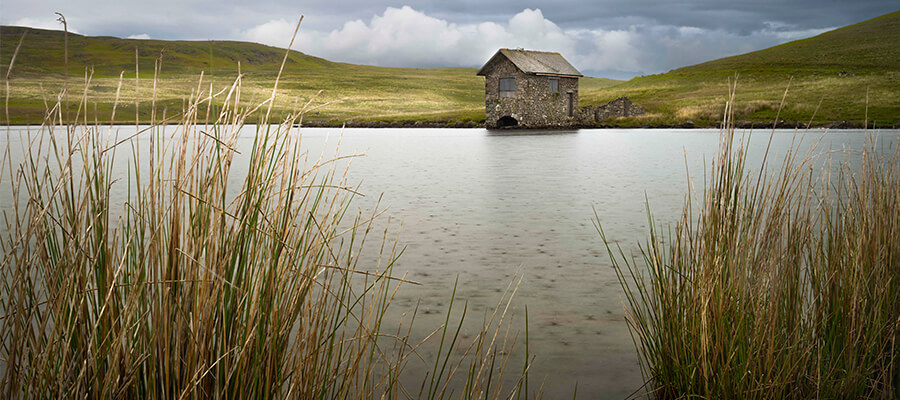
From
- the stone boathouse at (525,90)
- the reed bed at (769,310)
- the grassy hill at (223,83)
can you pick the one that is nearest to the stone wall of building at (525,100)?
the stone boathouse at (525,90)

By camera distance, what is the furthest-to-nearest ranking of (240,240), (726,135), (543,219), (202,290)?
(543,219), (726,135), (240,240), (202,290)

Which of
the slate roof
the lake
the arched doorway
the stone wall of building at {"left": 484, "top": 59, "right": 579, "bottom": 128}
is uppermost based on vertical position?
the slate roof

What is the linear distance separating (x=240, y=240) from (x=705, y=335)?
1.41 m

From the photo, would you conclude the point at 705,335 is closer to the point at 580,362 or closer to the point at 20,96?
the point at 580,362

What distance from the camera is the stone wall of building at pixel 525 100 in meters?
30.4

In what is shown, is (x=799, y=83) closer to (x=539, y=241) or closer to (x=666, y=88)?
(x=666, y=88)

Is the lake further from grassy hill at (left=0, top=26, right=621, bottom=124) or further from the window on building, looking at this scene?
grassy hill at (left=0, top=26, right=621, bottom=124)

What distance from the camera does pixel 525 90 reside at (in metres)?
30.4

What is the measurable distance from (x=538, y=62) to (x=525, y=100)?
2306 mm

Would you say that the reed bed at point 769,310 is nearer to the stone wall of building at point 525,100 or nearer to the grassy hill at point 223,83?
the stone wall of building at point 525,100

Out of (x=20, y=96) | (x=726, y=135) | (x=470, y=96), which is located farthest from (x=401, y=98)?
(x=726, y=135)

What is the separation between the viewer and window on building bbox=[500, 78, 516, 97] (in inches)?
1204

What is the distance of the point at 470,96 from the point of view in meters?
76.5

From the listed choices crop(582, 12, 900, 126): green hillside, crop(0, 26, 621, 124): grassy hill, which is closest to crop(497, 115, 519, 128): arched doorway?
crop(0, 26, 621, 124): grassy hill
